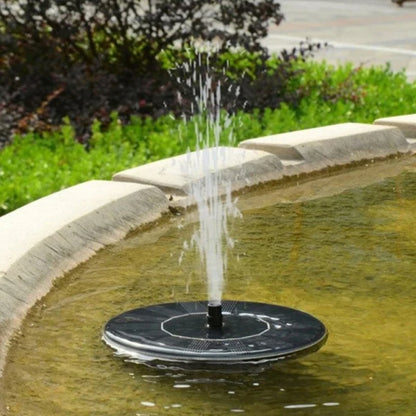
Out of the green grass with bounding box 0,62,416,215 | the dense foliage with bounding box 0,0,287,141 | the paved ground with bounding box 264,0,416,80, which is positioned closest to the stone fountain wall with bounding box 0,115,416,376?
the green grass with bounding box 0,62,416,215

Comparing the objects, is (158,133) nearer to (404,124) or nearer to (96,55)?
(96,55)

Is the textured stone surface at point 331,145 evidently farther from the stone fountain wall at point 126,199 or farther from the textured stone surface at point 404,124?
the textured stone surface at point 404,124

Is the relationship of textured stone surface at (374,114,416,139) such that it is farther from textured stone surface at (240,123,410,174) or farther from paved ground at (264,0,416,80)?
paved ground at (264,0,416,80)

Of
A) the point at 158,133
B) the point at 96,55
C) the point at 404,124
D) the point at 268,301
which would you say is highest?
the point at 96,55

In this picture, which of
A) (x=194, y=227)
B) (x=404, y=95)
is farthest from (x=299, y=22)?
(x=194, y=227)

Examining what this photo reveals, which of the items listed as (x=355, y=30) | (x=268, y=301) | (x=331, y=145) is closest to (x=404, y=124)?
(x=331, y=145)

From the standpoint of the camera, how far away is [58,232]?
17.1ft

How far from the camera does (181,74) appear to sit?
9.38 meters

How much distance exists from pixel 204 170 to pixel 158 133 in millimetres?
2002

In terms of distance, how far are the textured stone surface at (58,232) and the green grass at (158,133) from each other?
0.75m

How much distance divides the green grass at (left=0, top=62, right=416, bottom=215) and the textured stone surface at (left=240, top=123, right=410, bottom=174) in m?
0.79

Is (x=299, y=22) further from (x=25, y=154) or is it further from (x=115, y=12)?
(x=25, y=154)

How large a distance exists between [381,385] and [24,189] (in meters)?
2.91

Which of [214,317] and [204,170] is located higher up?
[204,170]
